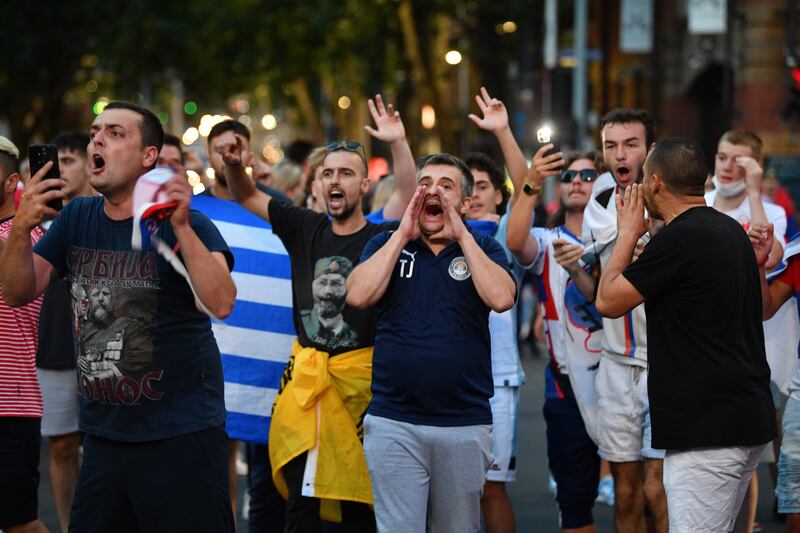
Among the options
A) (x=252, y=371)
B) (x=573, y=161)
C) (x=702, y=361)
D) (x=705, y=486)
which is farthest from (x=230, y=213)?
(x=705, y=486)

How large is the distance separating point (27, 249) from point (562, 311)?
3.33 m

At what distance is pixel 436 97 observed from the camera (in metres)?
34.1

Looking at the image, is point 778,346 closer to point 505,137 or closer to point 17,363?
point 505,137

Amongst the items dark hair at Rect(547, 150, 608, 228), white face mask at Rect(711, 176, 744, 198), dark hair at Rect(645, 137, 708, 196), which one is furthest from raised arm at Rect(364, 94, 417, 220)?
white face mask at Rect(711, 176, 744, 198)

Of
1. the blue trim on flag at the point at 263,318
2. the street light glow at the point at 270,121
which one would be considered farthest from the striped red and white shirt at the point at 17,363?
the street light glow at the point at 270,121

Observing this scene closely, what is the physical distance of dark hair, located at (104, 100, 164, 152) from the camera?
582 centimetres

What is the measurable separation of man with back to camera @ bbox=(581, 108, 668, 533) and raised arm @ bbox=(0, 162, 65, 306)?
2.99 meters

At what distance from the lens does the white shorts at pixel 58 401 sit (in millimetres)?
8594

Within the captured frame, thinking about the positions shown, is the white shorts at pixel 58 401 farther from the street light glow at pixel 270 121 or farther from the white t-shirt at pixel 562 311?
the street light glow at pixel 270 121

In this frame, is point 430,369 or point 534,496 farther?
point 534,496

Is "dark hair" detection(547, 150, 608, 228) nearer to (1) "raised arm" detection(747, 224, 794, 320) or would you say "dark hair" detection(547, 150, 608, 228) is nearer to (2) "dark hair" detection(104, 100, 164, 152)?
(1) "raised arm" detection(747, 224, 794, 320)

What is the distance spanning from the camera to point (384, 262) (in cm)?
650

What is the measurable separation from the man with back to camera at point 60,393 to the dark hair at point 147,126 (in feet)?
9.35

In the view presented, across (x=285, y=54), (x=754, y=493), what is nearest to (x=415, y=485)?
(x=754, y=493)
